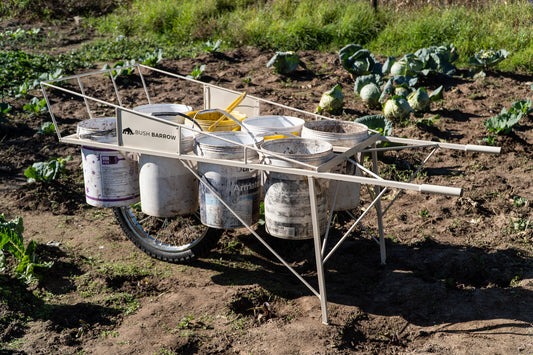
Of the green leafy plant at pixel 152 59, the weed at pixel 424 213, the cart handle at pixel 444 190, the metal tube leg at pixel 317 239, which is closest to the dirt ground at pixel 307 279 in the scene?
the weed at pixel 424 213

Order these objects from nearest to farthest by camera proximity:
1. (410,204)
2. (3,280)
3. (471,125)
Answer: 1. (3,280)
2. (410,204)
3. (471,125)

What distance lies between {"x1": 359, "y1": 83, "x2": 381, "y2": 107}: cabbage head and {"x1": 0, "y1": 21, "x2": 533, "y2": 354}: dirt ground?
1076 mm

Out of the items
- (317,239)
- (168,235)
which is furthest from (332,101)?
(317,239)

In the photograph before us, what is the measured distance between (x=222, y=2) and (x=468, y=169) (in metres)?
8.34

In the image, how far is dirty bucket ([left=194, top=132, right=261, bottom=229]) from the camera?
3678 mm

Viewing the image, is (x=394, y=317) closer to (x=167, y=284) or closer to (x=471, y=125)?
(x=167, y=284)

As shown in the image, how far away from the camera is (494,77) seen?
816 cm

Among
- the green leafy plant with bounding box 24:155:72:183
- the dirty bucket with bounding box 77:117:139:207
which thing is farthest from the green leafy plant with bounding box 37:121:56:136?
the dirty bucket with bounding box 77:117:139:207

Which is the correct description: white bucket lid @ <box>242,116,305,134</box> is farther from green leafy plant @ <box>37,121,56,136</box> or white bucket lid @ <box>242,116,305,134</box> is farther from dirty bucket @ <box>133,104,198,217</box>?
green leafy plant @ <box>37,121,56,136</box>

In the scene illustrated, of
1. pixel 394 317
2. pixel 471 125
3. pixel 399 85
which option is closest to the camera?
pixel 394 317

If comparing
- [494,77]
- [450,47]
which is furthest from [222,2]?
[494,77]

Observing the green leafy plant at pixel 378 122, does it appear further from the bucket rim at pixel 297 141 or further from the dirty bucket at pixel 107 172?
the dirty bucket at pixel 107 172

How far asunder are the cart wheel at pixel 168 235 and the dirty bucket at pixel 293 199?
32.7 inches

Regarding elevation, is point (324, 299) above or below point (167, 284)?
above
